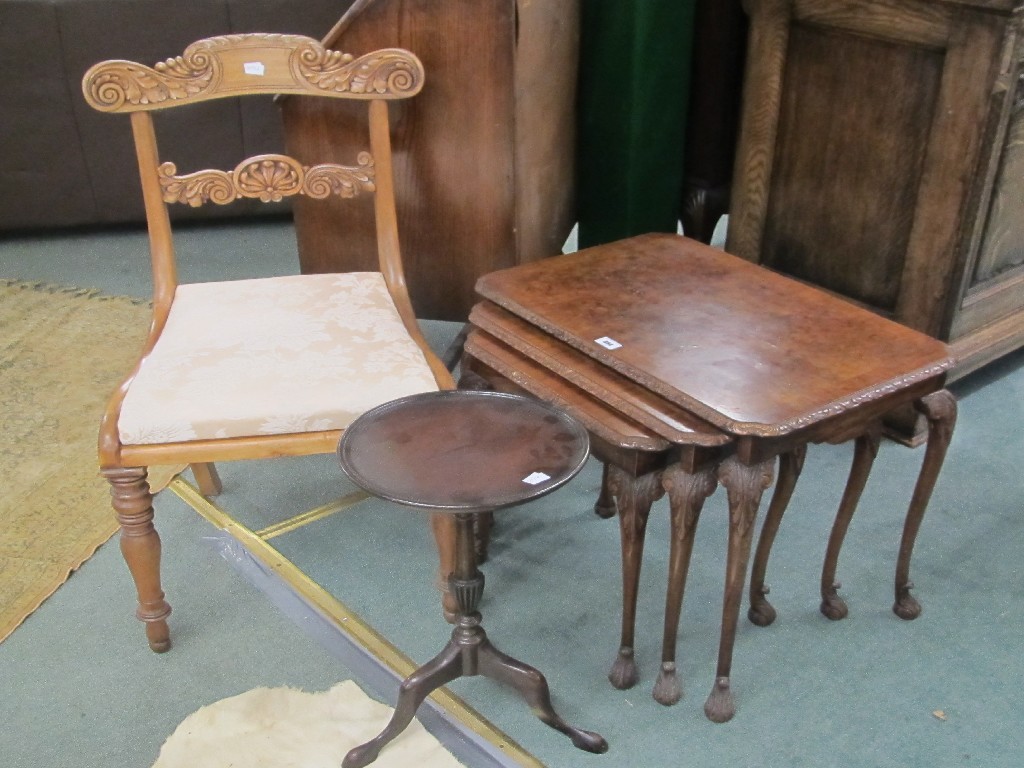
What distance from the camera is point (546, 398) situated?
154 cm

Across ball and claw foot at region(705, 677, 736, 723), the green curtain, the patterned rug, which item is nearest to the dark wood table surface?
ball and claw foot at region(705, 677, 736, 723)

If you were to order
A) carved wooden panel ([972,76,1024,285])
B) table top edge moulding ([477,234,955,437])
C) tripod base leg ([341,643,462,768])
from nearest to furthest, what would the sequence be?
table top edge moulding ([477,234,955,437])
tripod base leg ([341,643,462,768])
carved wooden panel ([972,76,1024,285])

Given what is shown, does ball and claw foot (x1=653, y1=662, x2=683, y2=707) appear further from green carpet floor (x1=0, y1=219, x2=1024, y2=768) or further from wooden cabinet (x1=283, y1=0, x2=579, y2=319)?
wooden cabinet (x1=283, y1=0, x2=579, y2=319)

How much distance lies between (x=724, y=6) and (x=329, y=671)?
66.5 inches

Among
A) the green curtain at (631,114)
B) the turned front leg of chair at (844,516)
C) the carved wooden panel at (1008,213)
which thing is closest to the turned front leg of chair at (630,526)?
the turned front leg of chair at (844,516)

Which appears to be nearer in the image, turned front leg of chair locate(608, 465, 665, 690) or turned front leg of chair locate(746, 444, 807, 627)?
turned front leg of chair locate(608, 465, 665, 690)

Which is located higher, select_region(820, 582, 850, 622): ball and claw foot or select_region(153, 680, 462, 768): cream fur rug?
select_region(820, 582, 850, 622): ball and claw foot

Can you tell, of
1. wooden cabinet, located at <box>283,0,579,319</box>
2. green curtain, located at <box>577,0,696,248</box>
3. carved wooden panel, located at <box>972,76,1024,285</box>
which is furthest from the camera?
green curtain, located at <box>577,0,696,248</box>

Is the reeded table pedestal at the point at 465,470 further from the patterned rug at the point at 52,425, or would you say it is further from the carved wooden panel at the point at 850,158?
the carved wooden panel at the point at 850,158

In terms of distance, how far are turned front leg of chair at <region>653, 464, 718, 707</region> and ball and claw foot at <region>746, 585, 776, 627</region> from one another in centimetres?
24

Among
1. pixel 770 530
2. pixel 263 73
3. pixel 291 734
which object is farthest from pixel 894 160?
pixel 291 734

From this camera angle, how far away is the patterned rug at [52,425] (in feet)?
6.41

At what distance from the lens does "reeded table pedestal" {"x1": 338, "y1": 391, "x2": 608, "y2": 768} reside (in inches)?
A: 50.0

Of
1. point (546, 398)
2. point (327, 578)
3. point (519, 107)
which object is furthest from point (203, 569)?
point (519, 107)
